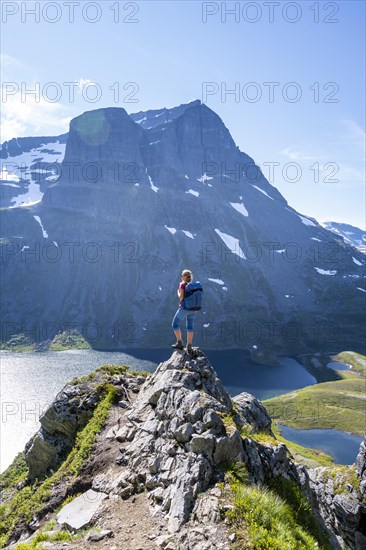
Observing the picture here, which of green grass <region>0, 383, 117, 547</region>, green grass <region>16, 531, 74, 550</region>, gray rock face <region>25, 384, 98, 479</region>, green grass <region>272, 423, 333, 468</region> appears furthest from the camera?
green grass <region>272, 423, 333, 468</region>

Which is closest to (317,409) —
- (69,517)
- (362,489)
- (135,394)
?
(362,489)

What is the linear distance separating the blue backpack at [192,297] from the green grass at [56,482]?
7997 millimetres

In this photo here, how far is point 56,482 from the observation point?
1866 centimetres

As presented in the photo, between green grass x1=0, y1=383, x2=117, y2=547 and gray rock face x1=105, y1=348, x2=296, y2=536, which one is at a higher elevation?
gray rock face x1=105, y1=348, x2=296, y2=536

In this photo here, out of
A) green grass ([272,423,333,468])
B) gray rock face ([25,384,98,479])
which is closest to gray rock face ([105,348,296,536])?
gray rock face ([25,384,98,479])

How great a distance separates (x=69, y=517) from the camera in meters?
14.5

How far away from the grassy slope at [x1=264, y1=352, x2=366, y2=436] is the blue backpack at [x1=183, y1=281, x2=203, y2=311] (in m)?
126

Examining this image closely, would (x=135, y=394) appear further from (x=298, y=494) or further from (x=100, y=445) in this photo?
(x=298, y=494)

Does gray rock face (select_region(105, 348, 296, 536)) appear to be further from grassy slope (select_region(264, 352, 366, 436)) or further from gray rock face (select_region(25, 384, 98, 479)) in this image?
grassy slope (select_region(264, 352, 366, 436))

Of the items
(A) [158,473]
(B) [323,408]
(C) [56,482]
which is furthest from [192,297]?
(B) [323,408]

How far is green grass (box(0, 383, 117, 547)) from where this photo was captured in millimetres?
18062

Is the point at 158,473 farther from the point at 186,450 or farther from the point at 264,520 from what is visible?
the point at 264,520

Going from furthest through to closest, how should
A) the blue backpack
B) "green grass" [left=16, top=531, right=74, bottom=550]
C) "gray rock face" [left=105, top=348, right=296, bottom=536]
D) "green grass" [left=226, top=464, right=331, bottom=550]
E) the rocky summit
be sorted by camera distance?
1. the blue backpack
2. "green grass" [left=16, top=531, right=74, bottom=550]
3. "gray rock face" [left=105, top=348, right=296, bottom=536]
4. the rocky summit
5. "green grass" [left=226, top=464, right=331, bottom=550]

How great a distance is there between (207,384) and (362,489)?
19018mm
